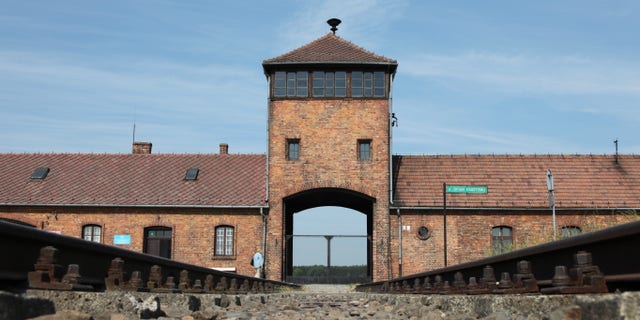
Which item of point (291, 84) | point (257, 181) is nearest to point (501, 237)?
point (257, 181)

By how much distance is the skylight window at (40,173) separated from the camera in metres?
34.5

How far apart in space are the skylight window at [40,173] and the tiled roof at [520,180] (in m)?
17.0

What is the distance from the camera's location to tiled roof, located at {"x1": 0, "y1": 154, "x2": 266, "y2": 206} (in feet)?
108

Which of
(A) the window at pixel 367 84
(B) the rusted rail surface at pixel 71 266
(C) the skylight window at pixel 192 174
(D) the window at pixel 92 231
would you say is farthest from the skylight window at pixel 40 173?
(B) the rusted rail surface at pixel 71 266

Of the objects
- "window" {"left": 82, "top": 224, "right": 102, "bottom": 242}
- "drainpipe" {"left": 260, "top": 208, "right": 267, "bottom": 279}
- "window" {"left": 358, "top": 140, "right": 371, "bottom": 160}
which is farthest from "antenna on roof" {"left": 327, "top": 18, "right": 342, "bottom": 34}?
"window" {"left": 82, "top": 224, "right": 102, "bottom": 242}

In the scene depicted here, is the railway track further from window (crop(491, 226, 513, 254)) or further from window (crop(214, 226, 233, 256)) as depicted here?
window (crop(491, 226, 513, 254))

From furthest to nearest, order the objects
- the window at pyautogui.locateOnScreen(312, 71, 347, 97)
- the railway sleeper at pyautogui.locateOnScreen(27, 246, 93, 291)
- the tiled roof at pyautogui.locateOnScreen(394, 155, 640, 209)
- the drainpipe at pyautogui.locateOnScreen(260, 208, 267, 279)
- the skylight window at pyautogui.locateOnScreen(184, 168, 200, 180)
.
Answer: the skylight window at pyautogui.locateOnScreen(184, 168, 200, 180) → the window at pyautogui.locateOnScreen(312, 71, 347, 97) → the tiled roof at pyautogui.locateOnScreen(394, 155, 640, 209) → the drainpipe at pyautogui.locateOnScreen(260, 208, 267, 279) → the railway sleeper at pyautogui.locateOnScreen(27, 246, 93, 291)

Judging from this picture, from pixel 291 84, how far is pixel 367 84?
3452 millimetres

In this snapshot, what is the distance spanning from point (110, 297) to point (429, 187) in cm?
2833

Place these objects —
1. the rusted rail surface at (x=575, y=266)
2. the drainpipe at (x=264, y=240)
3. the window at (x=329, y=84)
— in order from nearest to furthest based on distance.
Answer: the rusted rail surface at (x=575, y=266), the drainpipe at (x=264, y=240), the window at (x=329, y=84)

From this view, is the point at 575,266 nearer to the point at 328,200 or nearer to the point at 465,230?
the point at 465,230

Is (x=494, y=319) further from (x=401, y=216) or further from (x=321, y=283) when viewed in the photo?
(x=321, y=283)

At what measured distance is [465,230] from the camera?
3169cm

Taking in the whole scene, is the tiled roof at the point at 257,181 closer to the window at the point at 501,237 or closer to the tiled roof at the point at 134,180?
the tiled roof at the point at 134,180
